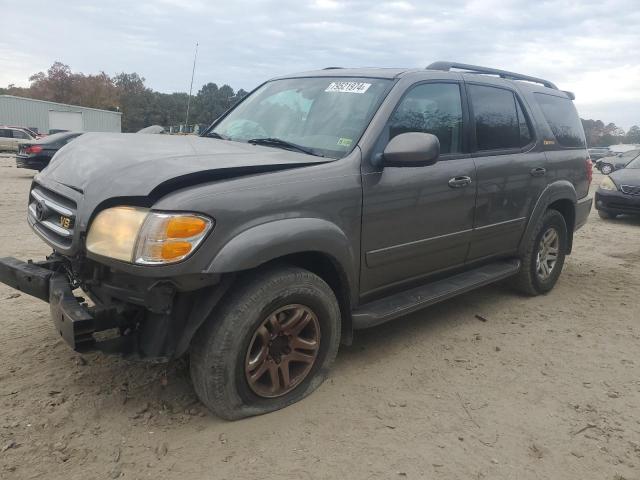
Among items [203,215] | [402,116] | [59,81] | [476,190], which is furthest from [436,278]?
[59,81]

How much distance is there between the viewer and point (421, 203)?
11.4 feet

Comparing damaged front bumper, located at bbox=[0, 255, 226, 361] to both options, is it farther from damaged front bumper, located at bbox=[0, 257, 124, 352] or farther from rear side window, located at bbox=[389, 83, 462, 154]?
rear side window, located at bbox=[389, 83, 462, 154]

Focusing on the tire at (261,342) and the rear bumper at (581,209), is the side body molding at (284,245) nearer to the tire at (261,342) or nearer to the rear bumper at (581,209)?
the tire at (261,342)

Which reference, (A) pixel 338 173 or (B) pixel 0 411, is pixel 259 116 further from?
(B) pixel 0 411

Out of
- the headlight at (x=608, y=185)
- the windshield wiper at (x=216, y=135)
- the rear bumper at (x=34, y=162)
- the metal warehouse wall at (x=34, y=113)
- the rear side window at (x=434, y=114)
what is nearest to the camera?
the rear side window at (x=434, y=114)

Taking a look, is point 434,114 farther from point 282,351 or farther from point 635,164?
point 635,164

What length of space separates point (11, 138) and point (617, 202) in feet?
90.6

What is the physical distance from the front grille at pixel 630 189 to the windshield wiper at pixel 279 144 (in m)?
9.22

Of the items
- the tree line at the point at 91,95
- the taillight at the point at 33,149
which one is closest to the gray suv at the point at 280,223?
the taillight at the point at 33,149

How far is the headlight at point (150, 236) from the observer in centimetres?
235

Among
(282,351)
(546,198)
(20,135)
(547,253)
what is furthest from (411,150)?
(20,135)

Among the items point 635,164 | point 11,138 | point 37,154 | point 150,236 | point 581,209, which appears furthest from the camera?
point 11,138

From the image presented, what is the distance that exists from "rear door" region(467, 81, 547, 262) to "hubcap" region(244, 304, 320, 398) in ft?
5.71

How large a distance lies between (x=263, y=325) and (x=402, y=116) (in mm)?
1664
